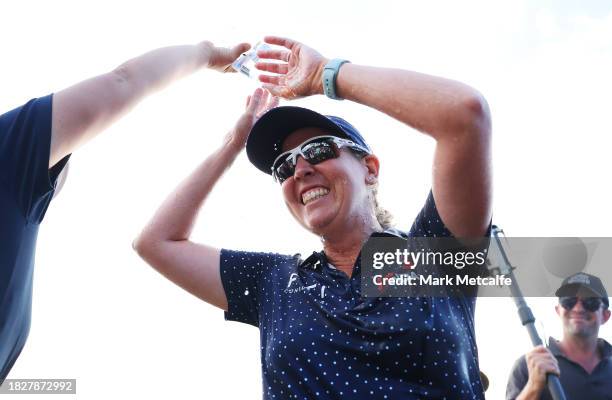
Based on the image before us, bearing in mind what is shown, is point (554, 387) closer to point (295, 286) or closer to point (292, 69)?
point (295, 286)

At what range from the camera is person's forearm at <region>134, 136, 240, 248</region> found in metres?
3.17

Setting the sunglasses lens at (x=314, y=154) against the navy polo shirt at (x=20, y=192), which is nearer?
the navy polo shirt at (x=20, y=192)

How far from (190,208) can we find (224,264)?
0.49 m

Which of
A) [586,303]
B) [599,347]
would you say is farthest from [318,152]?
[599,347]

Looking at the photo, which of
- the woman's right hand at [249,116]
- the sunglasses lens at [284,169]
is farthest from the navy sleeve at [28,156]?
the woman's right hand at [249,116]

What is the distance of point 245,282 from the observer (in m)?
2.86

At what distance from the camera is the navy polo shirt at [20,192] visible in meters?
1.65

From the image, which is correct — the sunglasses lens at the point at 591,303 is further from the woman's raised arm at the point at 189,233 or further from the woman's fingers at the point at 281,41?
the woman's fingers at the point at 281,41

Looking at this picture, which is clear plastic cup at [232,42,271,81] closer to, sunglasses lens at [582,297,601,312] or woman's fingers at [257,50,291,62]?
woman's fingers at [257,50,291,62]

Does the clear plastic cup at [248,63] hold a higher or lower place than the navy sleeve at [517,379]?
higher

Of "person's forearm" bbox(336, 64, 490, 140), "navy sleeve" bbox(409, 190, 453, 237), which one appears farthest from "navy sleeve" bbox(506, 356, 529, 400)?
"person's forearm" bbox(336, 64, 490, 140)

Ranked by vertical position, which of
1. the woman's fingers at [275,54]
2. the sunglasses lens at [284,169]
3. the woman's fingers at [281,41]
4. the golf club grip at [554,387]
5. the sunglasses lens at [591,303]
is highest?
the woman's fingers at [281,41]

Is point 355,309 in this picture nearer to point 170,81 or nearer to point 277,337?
point 277,337

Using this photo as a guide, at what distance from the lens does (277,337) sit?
8.11 ft
